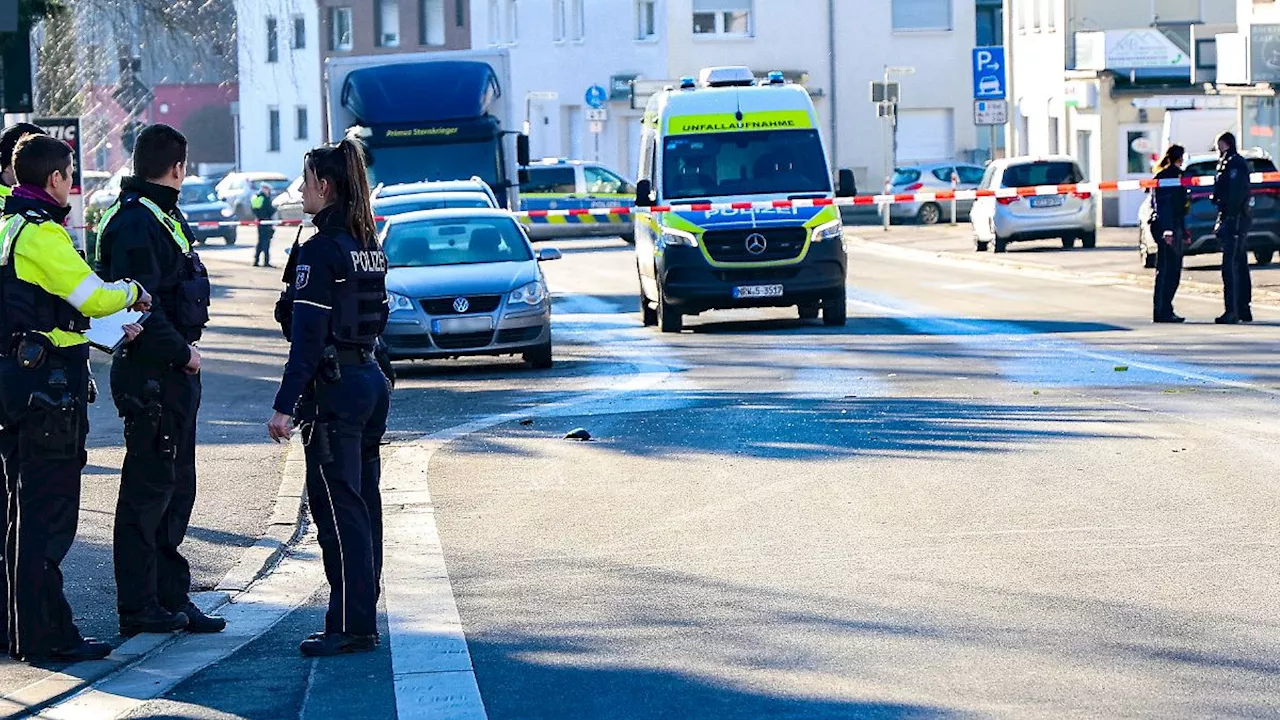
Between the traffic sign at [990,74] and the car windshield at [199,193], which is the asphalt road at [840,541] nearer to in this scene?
the traffic sign at [990,74]

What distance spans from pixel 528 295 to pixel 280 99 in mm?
67471

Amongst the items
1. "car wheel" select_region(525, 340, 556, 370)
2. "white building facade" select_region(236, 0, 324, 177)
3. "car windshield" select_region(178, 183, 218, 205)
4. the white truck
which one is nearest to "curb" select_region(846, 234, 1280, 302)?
the white truck

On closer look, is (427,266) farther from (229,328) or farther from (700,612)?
(700,612)

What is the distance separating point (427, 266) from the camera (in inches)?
810

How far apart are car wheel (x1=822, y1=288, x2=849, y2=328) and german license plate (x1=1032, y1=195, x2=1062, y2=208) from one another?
15284 millimetres

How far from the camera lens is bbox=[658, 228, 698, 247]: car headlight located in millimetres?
23297

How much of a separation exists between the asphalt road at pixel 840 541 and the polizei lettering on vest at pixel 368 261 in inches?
52.5

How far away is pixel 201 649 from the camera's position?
8211mm

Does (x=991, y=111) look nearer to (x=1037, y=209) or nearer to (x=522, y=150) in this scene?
(x=1037, y=209)

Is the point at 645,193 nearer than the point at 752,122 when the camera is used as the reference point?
Yes

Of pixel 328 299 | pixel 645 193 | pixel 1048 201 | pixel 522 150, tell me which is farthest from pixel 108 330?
pixel 1048 201

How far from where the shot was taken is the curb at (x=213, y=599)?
7.39m

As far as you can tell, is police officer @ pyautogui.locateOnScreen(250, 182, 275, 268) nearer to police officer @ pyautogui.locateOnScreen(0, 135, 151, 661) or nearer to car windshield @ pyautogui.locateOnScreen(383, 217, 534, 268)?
car windshield @ pyautogui.locateOnScreen(383, 217, 534, 268)

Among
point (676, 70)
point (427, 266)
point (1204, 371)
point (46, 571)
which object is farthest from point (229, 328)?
point (676, 70)
